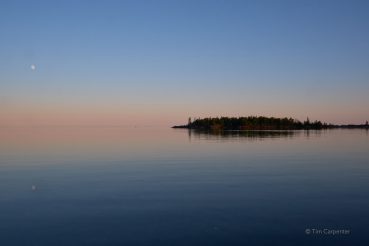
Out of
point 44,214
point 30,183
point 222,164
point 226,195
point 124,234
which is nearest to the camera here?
point 124,234

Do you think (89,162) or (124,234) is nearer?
(124,234)

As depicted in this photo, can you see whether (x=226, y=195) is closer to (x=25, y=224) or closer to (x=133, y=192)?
(x=133, y=192)

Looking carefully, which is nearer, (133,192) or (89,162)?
(133,192)

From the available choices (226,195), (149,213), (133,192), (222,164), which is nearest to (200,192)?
(226,195)

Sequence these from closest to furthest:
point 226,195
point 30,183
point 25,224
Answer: point 25,224
point 226,195
point 30,183

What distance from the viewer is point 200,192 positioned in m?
25.2

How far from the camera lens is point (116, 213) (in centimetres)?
1947

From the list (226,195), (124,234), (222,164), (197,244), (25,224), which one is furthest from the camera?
(222,164)

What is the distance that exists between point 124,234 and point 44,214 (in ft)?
19.1

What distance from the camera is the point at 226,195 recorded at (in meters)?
23.9

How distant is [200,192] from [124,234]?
9910 millimetres

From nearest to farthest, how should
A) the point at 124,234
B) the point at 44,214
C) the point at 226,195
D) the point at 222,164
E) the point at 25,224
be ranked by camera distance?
the point at 124,234, the point at 25,224, the point at 44,214, the point at 226,195, the point at 222,164

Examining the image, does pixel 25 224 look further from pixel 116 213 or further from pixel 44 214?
pixel 116 213

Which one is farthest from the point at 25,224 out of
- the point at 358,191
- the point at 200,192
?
the point at 358,191
